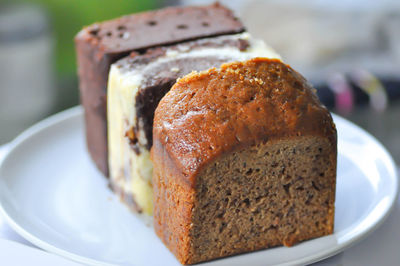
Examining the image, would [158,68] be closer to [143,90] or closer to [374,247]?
[143,90]

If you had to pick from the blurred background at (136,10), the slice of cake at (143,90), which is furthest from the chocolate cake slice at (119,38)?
the blurred background at (136,10)

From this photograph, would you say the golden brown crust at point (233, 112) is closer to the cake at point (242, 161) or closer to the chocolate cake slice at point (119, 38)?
the cake at point (242, 161)

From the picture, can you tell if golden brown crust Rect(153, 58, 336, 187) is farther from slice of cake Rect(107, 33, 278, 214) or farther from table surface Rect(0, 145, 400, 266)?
table surface Rect(0, 145, 400, 266)

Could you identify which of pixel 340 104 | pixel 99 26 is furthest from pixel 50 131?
pixel 340 104

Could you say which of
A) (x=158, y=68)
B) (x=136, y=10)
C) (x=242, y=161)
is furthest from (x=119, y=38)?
(x=136, y=10)

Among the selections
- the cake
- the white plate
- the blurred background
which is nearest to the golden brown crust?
the cake

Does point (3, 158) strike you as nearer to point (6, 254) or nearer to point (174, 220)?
point (6, 254)
